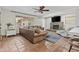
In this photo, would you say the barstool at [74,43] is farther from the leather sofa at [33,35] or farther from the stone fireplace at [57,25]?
the leather sofa at [33,35]

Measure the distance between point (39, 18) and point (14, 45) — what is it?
73 centimetres

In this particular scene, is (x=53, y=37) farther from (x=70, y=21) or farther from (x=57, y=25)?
(x=70, y=21)

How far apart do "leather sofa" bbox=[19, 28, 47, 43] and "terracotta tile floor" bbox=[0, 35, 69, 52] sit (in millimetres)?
72

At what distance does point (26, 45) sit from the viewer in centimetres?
201

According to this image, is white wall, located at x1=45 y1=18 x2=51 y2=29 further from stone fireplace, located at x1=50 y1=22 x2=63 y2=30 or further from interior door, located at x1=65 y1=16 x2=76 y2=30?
interior door, located at x1=65 y1=16 x2=76 y2=30

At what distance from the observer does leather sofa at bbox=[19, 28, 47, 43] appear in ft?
6.63

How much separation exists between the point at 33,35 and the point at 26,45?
241 mm

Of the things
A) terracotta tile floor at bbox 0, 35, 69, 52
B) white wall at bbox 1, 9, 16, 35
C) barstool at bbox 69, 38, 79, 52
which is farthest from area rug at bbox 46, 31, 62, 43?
white wall at bbox 1, 9, 16, 35

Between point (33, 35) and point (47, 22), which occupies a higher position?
point (47, 22)

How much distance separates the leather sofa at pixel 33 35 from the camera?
6.63 ft

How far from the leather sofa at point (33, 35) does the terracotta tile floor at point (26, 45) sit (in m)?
0.07

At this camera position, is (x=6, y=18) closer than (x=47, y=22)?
Yes

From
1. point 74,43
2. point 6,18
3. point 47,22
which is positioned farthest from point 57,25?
point 6,18
